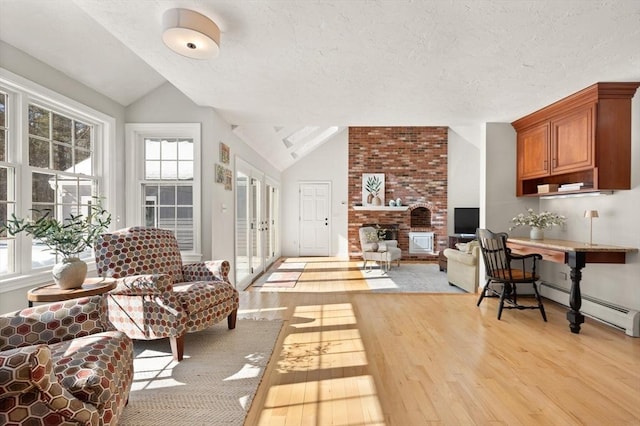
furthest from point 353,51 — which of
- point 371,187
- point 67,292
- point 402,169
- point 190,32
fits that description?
point 402,169

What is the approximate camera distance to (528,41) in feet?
7.43

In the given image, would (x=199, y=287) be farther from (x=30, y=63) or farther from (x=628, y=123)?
(x=628, y=123)

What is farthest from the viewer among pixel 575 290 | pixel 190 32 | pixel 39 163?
pixel 575 290

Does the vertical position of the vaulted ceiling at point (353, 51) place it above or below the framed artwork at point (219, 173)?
above

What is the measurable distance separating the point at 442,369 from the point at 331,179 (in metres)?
6.57

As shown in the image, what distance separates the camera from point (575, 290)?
310 cm

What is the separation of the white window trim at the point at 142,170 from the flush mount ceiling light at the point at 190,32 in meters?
1.68

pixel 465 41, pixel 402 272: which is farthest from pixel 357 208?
pixel 465 41

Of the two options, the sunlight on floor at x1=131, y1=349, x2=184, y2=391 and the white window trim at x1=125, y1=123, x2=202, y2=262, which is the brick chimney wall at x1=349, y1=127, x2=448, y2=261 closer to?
the white window trim at x1=125, y1=123, x2=202, y2=262

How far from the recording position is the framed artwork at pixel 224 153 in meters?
4.08

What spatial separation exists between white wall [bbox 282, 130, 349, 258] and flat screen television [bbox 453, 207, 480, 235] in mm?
2695

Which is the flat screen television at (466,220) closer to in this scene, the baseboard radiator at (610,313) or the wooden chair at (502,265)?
the baseboard radiator at (610,313)

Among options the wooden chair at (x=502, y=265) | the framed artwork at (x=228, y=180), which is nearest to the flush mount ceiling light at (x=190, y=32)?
the framed artwork at (x=228, y=180)

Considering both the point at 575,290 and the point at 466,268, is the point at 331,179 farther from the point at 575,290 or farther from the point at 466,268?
the point at 575,290
